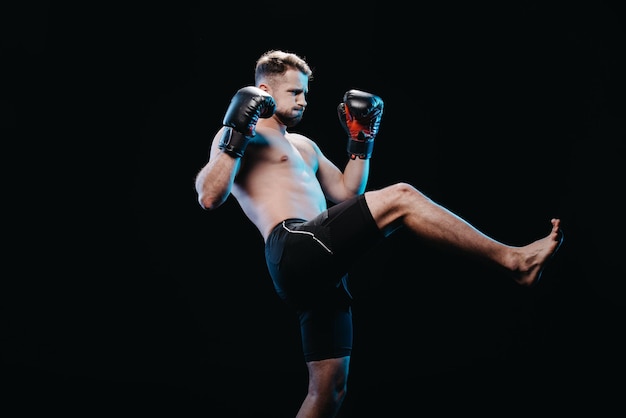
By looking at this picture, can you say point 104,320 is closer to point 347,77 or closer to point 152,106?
point 152,106

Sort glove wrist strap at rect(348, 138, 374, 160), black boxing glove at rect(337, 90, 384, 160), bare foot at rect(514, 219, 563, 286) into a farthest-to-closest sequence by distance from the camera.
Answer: glove wrist strap at rect(348, 138, 374, 160) < black boxing glove at rect(337, 90, 384, 160) < bare foot at rect(514, 219, 563, 286)

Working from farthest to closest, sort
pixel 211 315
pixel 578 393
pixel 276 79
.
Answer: pixel 211 315 < pixel 578 393 < pixel 276 79

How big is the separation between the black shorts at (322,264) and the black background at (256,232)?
1.31 meters

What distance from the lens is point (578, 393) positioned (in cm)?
314

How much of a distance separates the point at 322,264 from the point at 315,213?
14.5 inches

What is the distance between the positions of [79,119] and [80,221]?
57cm

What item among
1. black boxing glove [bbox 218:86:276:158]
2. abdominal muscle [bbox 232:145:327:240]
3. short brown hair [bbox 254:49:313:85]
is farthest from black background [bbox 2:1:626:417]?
black boxing glove [bbox 218:86:276:158]

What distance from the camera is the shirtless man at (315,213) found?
5.54 ft

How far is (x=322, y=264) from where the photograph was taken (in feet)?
5.98

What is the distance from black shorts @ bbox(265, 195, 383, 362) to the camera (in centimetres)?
178

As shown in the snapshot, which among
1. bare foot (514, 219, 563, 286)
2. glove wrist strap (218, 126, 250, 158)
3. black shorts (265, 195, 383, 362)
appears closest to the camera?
bare foot (514, 219, 563, 286)

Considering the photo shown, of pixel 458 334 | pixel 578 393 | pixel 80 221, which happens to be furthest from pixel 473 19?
pixel 80 221

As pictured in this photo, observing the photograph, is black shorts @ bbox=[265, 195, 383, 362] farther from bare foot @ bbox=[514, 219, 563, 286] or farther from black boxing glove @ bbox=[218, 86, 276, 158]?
bare foot @ bbox=[514, 219, 563, 286]

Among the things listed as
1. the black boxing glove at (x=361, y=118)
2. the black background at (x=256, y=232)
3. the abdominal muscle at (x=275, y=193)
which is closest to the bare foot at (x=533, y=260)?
the abdominal muscle at (x=275, y=193)
